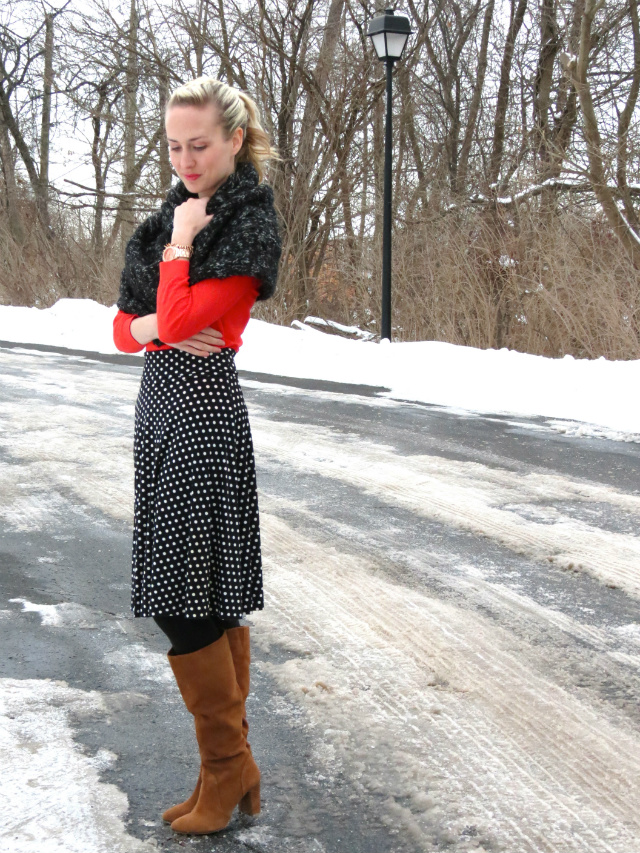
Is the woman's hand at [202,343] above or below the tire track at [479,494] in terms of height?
above

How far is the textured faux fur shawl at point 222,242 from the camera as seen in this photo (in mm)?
2287

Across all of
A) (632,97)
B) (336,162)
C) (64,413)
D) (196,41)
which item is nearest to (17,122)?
(196,41)

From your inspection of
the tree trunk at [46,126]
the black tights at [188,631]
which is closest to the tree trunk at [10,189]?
the tree trunk at [46,126]

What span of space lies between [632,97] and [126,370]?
31.9 ft

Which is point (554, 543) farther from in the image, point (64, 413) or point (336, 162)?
point (336, 162)

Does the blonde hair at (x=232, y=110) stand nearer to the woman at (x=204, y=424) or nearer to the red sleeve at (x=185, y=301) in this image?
the woman at (x=204, y=424)

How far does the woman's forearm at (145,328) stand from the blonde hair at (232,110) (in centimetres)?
45

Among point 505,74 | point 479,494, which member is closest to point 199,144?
point 479,494

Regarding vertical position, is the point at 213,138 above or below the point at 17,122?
below

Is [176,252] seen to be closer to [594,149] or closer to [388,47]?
[388,47]

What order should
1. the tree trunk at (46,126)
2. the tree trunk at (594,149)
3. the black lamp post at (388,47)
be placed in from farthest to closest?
the tree trunk at (46,126)
the black lamp post at (388,47)
the tree trunk at (594,149)

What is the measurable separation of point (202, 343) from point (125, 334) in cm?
26

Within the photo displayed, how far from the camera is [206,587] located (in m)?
2.30

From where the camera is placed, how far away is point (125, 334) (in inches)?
97.2
